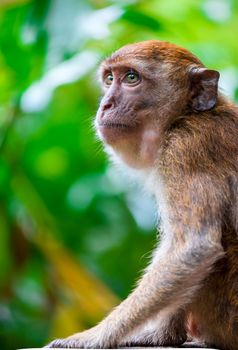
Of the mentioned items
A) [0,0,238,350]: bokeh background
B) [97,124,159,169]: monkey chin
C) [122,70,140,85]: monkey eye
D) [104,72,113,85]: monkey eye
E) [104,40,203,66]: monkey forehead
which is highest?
[104,40,203,66]: monkey forehead

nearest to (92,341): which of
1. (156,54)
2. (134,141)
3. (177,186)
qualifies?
(177,186)

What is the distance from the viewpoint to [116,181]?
10953mm

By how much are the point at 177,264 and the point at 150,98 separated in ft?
3.88

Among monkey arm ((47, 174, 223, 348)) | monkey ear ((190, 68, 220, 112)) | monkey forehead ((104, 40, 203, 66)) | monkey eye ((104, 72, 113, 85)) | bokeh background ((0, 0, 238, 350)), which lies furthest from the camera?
bokeh background ((0, 0, 238, 350))

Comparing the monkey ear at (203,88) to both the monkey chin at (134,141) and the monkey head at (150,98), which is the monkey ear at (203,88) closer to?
the monkey head at (150,98)

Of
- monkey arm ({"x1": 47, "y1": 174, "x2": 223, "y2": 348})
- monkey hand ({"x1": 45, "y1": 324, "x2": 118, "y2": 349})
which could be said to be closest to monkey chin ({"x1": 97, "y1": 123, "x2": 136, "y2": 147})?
monkey arm ({"x1": 47, "y1": 174, "x2": 223, "y2": 348})

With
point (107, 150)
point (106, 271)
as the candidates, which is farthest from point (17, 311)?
point (107, 150)

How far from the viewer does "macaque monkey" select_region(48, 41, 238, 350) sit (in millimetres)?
5457

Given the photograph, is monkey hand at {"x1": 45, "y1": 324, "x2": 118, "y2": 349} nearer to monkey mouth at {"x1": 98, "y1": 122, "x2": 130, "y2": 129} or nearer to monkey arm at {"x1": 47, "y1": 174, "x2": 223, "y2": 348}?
monkey arm at {"x1": 47, "y1": 174, "x2": 223, "y2": 348}

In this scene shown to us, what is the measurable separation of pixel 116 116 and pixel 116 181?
16.3 ft

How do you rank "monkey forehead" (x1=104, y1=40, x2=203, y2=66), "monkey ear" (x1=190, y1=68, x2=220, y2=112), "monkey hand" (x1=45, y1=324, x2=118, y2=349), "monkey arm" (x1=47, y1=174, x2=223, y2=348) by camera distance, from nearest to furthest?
"monkey arm" (x1=47, y1=174, x2=223, y2=348)
"monkey hand" (x1=45, y1=324, x2=118, y2=349)
"monkey ear" (x1=190, y1=68, x2=220, y2=112)
"monkey forehead" (x1=104, y1=40, x2=203, y2=66)

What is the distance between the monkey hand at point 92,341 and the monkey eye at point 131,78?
60.3 inches

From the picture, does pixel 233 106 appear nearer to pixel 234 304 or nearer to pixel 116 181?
pixel 234 304

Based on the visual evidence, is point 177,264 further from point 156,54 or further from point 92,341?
point 156,54
